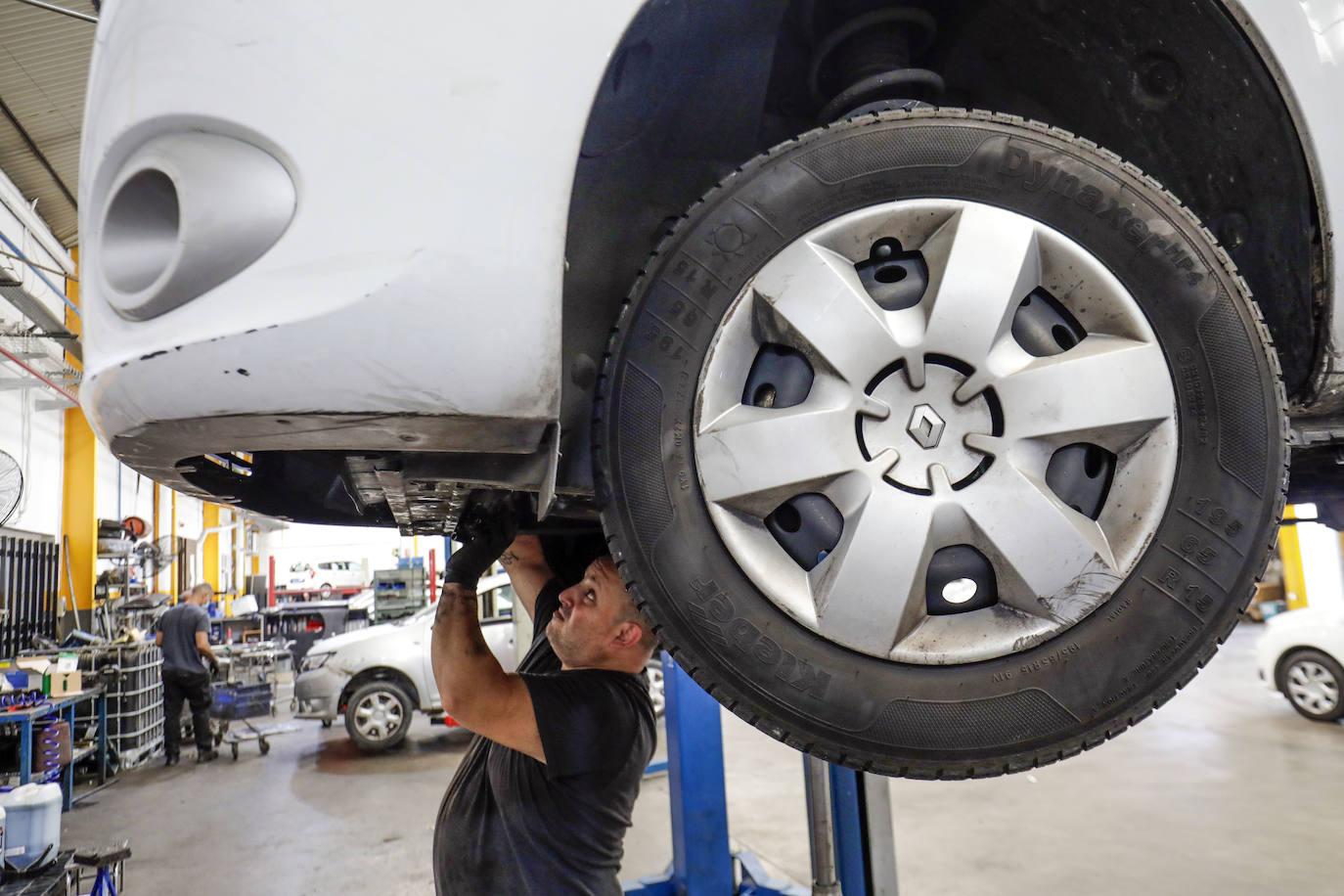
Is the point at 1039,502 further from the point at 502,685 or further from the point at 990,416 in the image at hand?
the point at 502,685

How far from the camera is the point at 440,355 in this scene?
0.80 m

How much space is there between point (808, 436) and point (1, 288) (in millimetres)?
7540

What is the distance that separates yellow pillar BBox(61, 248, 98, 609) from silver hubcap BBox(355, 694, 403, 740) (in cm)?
537

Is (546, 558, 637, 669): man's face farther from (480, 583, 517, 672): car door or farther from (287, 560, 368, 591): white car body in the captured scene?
(287, 560, 368, 591): white car body

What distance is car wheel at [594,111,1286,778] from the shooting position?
2.96 ft

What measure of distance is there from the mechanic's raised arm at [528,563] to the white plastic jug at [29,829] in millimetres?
2342

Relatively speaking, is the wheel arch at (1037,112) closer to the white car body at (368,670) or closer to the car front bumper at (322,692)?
the white car body at (368,670)

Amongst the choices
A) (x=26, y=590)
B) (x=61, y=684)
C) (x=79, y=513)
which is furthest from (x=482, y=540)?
(x=79, y=513)

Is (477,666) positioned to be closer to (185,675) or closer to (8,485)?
(8,485)

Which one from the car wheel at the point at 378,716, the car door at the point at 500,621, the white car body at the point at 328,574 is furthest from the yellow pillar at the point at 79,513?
the white car body at the point at 328,574

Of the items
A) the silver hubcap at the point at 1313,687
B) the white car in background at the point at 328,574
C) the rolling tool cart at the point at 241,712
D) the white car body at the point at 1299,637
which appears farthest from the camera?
the white car in background at the point at 328,574

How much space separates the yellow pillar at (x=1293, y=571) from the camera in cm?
1284

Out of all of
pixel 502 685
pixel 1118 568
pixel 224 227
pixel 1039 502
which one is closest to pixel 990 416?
pixel 1039 502

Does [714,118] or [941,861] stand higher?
[714,118]
